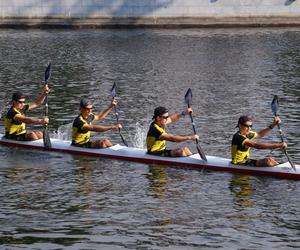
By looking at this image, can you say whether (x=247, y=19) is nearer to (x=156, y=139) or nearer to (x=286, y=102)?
(x=286, y=102)

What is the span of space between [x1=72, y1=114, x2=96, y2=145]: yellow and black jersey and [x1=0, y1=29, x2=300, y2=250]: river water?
86 cm

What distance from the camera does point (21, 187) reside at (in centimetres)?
2878

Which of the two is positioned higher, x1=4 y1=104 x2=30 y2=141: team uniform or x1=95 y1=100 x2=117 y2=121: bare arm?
x1=95 y1=100 x2=117 y2=121: bare arm

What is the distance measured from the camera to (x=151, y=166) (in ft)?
104

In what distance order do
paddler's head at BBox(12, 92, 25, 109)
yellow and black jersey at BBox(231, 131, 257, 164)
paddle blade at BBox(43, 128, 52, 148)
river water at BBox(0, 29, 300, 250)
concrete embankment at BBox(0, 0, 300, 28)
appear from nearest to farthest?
1. river water at BBox(0, 29, 300, 250)
2. yellow and black jersey at BBox(231, 131, 257, 164)
3. paddle blade at BBox(43, 128, 52, 148)
4. paddler's head at BBox(12, 92, 25, 109)
5. concrete embankment at BBox(0, 0, 300, 28)

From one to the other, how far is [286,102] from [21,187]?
17.8 meters

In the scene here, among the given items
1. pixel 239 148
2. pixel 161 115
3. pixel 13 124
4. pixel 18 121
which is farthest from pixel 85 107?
pixel 239 148

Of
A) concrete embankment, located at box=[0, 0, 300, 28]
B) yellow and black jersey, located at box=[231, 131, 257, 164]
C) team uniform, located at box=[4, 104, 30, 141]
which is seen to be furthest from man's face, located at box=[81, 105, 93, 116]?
concrete embankment, located at box=[0, 0, 300, 28]

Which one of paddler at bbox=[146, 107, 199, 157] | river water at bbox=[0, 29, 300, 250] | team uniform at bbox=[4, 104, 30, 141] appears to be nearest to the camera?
river water at bbox=[0, 29, 300, 250]

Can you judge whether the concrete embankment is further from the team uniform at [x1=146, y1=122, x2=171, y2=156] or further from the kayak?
the team uniform at [x1=146, y1=122, x2=171, y2=156]

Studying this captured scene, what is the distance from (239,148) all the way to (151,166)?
3182mm

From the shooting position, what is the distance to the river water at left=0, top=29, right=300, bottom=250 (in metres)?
24.4

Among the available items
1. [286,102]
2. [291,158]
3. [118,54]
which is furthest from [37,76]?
[291,158]

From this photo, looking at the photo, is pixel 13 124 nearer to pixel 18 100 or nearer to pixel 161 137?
pixel 18 100
